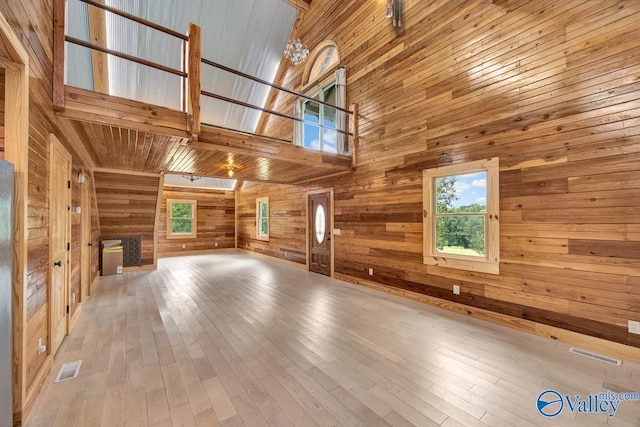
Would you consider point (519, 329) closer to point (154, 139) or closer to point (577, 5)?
point (577, 5)

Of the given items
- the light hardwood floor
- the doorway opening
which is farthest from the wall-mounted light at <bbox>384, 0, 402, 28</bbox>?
the light hardwood floor

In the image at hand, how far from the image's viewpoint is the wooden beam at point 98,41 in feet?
14.9

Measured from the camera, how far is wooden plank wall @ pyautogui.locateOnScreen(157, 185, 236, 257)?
9.30m

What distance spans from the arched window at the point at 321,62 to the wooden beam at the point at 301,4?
Result: 119 cm

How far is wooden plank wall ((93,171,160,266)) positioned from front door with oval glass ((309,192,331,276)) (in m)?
3.53

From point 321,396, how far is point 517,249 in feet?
9.23

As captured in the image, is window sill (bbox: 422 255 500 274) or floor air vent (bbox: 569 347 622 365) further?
window sill (bbox: 422 255 500 274)

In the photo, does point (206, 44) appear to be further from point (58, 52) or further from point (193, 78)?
point (58, 52)

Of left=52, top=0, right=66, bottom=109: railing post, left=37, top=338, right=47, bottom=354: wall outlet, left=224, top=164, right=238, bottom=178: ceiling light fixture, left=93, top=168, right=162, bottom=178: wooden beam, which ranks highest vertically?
left=52, top=0, right=66, bottom=109: railing post

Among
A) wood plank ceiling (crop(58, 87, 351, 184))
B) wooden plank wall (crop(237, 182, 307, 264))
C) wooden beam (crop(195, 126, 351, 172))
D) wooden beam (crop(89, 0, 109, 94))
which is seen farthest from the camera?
wooden plank wall (crop(237, 182, 307, 264))

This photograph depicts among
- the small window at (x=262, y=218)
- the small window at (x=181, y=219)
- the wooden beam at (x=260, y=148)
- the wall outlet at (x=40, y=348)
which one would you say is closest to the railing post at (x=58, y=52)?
the wooden beam at (x=260, y=148)

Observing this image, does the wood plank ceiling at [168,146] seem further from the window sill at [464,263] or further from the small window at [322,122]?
the window sill at [464,263]

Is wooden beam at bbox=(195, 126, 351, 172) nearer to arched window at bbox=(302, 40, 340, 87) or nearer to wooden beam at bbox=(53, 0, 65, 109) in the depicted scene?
wooden beam at bbox=(53, 0, 65, 109)

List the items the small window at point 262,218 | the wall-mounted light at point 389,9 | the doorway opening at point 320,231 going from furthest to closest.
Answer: the small window at point 262,218 → the doorway opening at point 320,231 → the wall-mounted light at point 389,9
